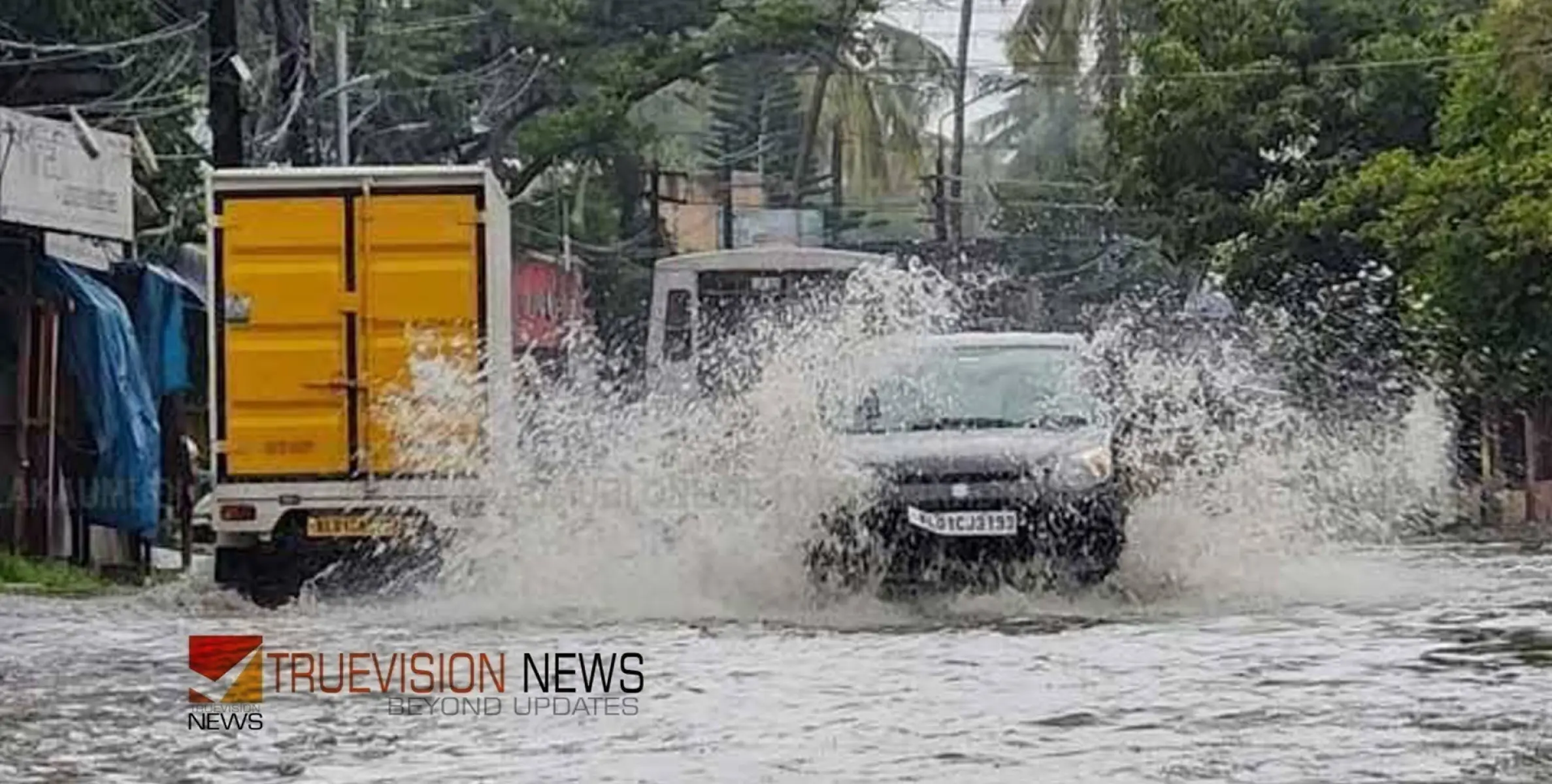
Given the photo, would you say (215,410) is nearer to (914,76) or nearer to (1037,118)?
(914,76)

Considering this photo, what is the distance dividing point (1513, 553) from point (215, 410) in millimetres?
11346

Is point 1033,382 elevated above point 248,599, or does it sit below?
above

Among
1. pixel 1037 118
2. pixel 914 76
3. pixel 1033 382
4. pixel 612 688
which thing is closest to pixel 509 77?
pixel 914 76

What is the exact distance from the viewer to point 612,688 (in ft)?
34.9

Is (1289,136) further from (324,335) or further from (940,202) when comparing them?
(324,335)

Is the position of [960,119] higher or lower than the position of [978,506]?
higher

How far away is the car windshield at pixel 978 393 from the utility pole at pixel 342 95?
17.0 metres

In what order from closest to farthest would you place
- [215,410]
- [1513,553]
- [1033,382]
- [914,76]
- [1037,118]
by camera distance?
[1033,382], [215,410], [1513,553], [914,76], [1037,118]

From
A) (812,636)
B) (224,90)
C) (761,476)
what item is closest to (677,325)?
(224,90)

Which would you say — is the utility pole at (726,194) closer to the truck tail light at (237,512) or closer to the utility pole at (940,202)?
the utility pole at (940,202)

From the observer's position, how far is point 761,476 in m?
14.7

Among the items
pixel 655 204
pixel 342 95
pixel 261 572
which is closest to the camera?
pixel 261 572

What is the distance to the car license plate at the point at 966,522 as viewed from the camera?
14.2 m

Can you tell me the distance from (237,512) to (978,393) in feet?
15.1
